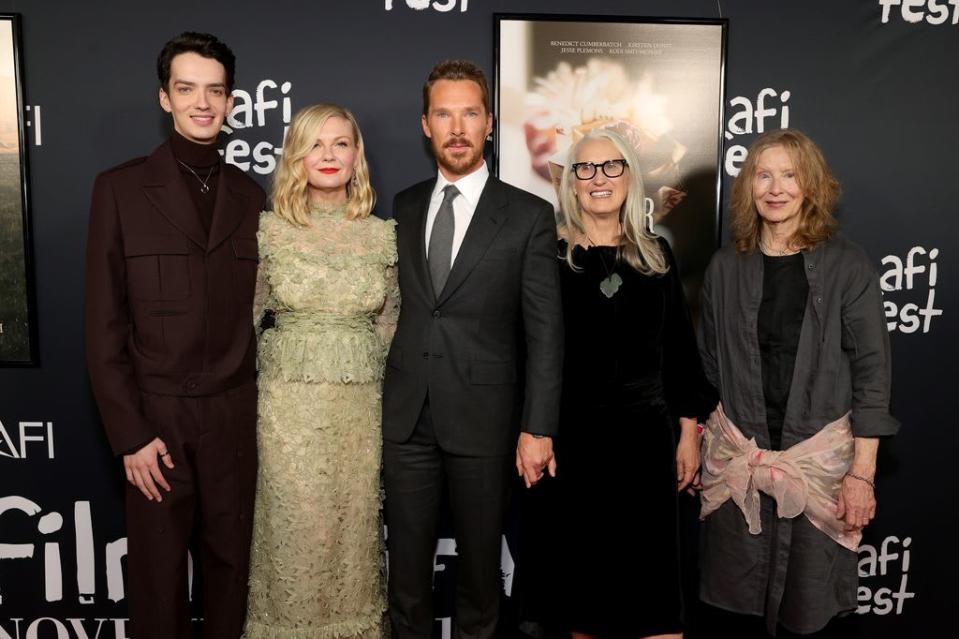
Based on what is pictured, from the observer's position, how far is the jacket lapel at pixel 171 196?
1992 millimetres

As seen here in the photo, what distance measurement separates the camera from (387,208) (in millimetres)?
2682

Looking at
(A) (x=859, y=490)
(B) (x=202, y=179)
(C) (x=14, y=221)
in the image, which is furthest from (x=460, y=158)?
(C) (x=14, y=221)

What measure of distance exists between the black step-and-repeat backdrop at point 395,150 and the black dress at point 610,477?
2.27 feet

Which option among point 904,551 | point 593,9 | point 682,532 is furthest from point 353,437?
point 904,551

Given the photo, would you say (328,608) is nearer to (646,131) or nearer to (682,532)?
(682,532)

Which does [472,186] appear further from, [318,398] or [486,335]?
[318,398]

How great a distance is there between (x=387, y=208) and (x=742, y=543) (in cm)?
162

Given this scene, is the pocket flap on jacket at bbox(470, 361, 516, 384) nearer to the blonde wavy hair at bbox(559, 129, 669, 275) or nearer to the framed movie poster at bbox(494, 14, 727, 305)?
the blonde wavy hair at bbox(559, 129, 669, 275)

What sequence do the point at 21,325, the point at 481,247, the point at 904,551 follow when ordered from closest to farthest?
the point at 481,247 < the point at 21,325 < the point at 904,551

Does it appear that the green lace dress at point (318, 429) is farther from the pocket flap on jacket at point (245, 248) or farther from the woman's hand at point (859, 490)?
the woman's hand at point (859, 490)

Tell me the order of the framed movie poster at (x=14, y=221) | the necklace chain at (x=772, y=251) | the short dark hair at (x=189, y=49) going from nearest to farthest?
the short dark hair at (x=189, y=49), the necklace chain at (x=772, y=251), the framed movie poster at (x=14, y=221)

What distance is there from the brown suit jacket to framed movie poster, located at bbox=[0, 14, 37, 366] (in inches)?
31.9

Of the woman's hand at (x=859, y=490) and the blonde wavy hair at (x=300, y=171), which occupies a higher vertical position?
the blonde wavy hair at (x=300, y=171)

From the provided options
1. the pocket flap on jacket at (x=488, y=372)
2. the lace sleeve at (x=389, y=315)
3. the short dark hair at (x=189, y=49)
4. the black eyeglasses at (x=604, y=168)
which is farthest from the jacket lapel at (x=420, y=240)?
the short dark hair at (x=189, y=49)
